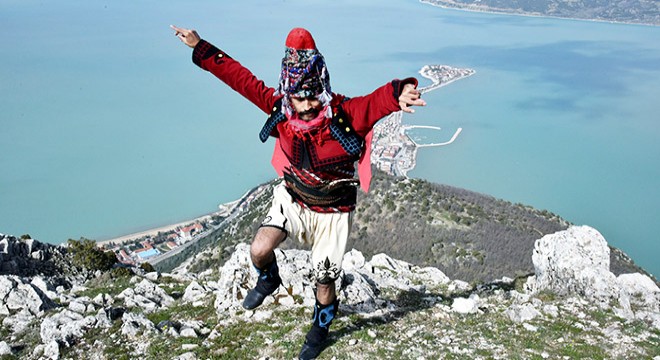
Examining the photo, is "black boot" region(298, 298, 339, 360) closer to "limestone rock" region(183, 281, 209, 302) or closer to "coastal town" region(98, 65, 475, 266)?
"limestone rock" region(183, 281, 209, 302)

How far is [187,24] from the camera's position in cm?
15550

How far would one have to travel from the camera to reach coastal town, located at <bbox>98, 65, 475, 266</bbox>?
159 ft

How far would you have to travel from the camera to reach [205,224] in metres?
58.5

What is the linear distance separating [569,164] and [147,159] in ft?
236

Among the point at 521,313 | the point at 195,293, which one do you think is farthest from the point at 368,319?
the point at 195,293

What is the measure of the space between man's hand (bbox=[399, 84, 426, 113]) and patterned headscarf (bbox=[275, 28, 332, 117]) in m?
0.75

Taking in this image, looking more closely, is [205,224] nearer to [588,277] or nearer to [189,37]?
[588,277]

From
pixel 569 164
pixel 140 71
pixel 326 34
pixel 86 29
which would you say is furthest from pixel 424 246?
pixel 86 29

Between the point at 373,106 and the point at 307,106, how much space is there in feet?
2.07

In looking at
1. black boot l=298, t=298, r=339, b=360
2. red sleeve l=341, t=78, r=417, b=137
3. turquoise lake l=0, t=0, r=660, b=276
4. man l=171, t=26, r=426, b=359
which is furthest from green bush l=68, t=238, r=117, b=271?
turquoise lake l=0, t=0, r=660, b=276

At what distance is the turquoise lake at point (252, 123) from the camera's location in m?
67.1

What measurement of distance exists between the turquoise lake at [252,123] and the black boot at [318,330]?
58189mm

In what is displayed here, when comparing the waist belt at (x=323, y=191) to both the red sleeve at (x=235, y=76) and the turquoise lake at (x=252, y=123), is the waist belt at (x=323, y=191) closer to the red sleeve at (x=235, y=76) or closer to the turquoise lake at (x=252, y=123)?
the red sleeve at (x=235, y=76)

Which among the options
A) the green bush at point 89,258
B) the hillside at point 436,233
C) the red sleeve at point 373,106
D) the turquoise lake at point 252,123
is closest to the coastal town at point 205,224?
the turquoise lake at point 252,123
